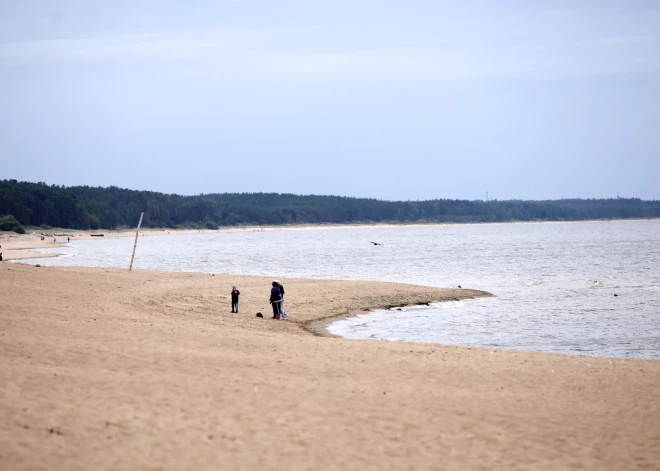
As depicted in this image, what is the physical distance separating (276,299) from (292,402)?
612 inches

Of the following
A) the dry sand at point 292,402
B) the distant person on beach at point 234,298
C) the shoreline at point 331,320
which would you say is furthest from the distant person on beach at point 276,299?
the dry sand at point 292,402

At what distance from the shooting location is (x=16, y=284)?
87.9 feet

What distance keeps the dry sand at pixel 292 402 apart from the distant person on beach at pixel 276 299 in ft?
23.4

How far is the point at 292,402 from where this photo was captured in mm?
13039

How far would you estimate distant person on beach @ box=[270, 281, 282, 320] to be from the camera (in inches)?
1116

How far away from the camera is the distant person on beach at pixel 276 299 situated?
2834cm

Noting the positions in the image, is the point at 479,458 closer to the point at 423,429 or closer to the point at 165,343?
the point at 423,429

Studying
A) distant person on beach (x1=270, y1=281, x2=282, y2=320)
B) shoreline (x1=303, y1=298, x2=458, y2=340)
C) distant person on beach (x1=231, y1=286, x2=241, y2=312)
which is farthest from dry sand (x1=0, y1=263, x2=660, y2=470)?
distant person on beach (x1=231, y1=286, x2=241, y2=312)

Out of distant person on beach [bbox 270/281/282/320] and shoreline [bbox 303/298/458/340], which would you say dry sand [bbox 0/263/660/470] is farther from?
distant person on beach [bbox 270/281/282/320]

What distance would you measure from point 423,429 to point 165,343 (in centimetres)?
775

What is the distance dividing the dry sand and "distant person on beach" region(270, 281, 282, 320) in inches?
281

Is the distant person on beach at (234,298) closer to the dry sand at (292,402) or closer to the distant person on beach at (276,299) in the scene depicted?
the distant person on beach at (276,299)

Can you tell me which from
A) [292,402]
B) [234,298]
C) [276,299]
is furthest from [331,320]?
[292,402]

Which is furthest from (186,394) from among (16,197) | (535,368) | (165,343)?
(16,197)
